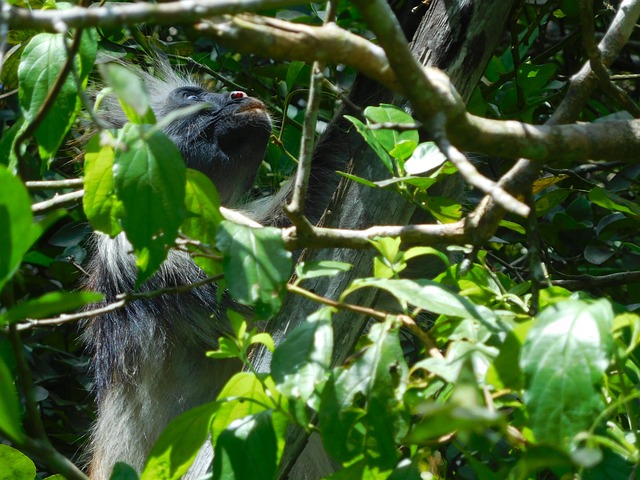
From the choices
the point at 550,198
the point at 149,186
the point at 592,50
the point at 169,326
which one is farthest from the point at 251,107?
the point at 149,186

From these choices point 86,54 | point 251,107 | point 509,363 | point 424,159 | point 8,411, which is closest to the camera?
point 8,411

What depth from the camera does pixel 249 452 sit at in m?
1.25

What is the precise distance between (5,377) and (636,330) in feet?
2.79

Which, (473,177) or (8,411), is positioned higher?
(473,177)

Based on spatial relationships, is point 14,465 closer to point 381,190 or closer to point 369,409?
point 369,409

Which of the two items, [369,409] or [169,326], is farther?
[169,326]

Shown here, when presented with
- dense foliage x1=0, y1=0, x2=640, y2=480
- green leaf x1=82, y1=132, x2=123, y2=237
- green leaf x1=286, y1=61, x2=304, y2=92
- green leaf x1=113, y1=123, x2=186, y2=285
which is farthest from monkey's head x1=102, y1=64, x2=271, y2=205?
green leaf x1=113, y1=123, x2=186, y2=285

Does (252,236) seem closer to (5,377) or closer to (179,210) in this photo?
(179,210)

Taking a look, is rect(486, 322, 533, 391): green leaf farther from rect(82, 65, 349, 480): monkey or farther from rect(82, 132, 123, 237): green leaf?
rect(82, 65, 349, 480): monkey

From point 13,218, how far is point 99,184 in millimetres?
443

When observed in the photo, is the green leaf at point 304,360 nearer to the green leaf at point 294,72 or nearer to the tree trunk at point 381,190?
the tree trunk at point 381,190

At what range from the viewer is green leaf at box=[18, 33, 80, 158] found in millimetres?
1485

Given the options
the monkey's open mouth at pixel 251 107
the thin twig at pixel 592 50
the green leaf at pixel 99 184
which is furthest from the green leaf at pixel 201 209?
the monkey's open mouth at pixel 251 107

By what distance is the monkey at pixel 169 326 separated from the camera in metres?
3.43
